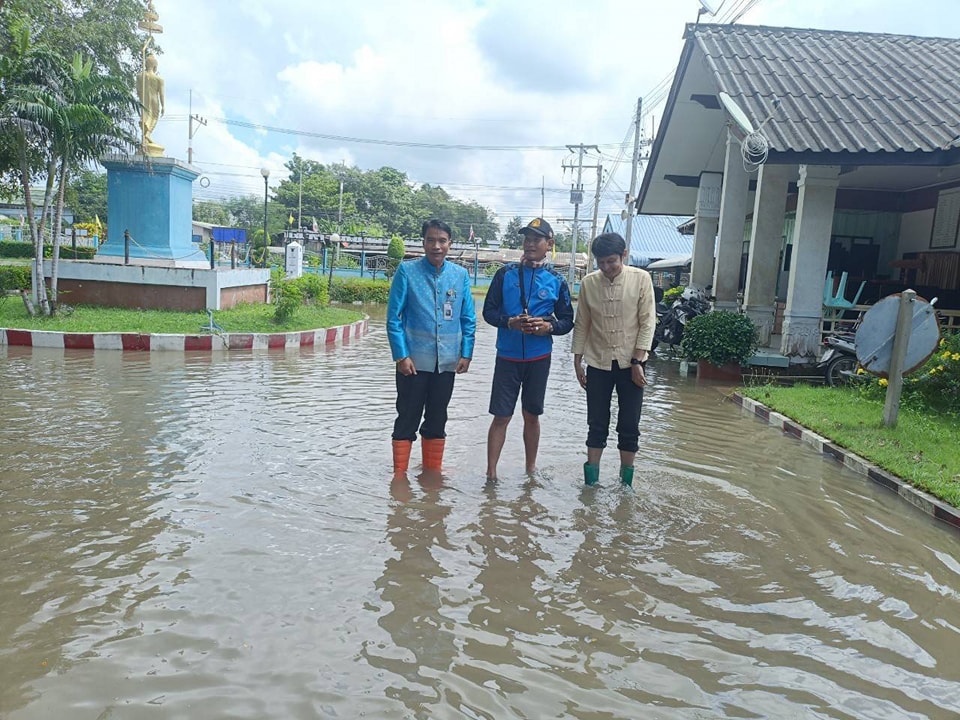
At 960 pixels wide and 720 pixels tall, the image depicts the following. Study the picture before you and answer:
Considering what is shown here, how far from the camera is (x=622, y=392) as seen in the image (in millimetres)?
5027

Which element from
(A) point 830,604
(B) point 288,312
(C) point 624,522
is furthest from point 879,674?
(B) point 288,312

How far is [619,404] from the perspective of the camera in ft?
16.5

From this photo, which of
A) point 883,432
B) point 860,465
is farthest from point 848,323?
point 860,465

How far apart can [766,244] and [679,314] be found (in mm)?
1997

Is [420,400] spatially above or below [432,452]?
above

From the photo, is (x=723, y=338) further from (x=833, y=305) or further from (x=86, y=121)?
(x=86, y=121)

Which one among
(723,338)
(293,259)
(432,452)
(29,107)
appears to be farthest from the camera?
(293,259)

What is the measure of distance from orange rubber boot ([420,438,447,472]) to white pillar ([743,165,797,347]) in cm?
753

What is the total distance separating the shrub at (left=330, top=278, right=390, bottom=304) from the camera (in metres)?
27.7

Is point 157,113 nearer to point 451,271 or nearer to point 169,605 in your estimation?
point 451,271

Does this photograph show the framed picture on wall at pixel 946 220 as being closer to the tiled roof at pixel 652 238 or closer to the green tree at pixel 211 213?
the tiled roof at pixel 652 238

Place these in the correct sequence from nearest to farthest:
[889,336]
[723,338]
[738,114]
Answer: [889,336]
[738,114]
[723,338]

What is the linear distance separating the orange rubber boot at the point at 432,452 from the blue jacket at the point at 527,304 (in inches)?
29.8

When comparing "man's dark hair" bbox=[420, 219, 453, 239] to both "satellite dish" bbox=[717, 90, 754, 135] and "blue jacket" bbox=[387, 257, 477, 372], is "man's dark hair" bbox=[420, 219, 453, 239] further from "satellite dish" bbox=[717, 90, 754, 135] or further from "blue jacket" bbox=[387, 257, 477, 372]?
"satellite dish" bbox=[717, 90, 754, 135]
